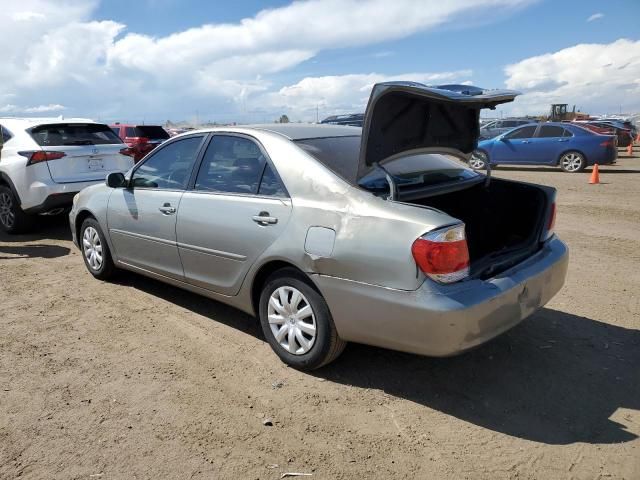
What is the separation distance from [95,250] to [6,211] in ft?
10.2

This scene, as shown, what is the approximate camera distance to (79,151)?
726cm

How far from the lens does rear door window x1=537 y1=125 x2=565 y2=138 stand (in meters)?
Answer: 16.0

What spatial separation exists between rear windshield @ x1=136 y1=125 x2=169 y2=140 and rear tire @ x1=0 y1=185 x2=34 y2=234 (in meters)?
7.44

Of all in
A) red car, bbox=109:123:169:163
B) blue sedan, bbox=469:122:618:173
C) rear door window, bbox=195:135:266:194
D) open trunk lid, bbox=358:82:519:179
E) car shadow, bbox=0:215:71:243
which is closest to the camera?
open trunk lid, bbox=358:82:519:179

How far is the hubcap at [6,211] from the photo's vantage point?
24.5ft

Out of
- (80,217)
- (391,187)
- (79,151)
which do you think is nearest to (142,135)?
(79,151)

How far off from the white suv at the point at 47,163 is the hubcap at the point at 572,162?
1317 cm

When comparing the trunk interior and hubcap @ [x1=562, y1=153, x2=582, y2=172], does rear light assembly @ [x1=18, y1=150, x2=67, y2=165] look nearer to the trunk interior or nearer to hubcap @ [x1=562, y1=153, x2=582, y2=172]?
the trunk interior

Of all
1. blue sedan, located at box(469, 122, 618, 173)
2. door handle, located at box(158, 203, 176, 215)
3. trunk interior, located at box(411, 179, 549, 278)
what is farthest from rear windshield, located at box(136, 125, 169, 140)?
trunk interior, located at box(411, 179, 549, 278)

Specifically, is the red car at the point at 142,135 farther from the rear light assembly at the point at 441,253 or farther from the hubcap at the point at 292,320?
the rear light assembly at the point at 441,253

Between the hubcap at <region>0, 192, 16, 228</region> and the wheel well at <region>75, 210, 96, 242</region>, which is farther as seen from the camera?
the hubcap at <region>0, 192, 16, 228</region>

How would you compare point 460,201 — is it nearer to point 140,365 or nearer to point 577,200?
point 140,365

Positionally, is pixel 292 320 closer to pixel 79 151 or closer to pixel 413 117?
pixel 413 117

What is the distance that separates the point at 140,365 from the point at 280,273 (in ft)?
4.02
